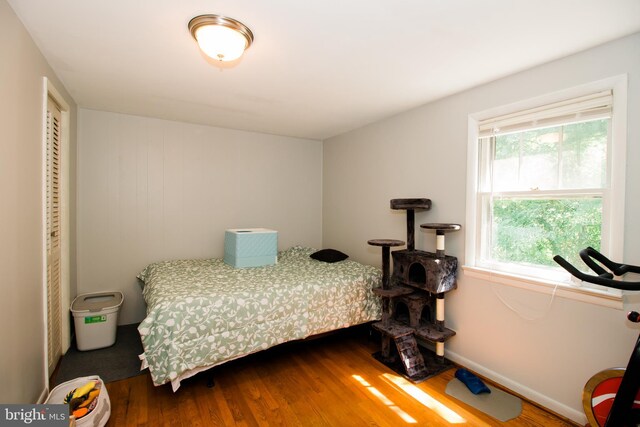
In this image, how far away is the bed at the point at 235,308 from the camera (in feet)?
6.64

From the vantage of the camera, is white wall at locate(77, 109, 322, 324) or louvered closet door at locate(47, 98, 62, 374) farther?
white wall at locate(77, 109, 322, 324)

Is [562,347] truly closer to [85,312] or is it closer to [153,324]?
[153,324]

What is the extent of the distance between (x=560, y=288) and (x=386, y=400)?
4.60 ft

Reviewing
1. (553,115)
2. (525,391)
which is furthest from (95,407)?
(553,115)

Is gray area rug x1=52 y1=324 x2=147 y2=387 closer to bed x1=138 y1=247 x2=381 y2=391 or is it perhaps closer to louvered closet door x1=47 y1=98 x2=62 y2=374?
louvered closet door x1=47 y1=98 x2=62 y2=374

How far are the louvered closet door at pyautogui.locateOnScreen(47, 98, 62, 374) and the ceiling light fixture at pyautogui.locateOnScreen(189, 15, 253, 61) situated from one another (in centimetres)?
156

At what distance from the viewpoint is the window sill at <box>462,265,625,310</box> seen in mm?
1744

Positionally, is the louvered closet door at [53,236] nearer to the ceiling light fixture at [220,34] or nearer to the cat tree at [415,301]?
the ceiling light fixture at [220,34]

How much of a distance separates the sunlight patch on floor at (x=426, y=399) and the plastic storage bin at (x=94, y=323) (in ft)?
8.35

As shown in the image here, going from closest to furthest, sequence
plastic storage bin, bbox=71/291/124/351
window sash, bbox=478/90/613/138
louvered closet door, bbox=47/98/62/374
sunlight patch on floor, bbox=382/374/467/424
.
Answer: window sash, bbox=478/90/613/138 → sunlight patch on floor, bbox=382/374/467/424 → louvered closet door, bbox=47/98/62/374 → plastic storage bin, bbox=71/291/124/351

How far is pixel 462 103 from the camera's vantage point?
2557mm

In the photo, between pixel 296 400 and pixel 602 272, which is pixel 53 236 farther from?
pixel 602 272

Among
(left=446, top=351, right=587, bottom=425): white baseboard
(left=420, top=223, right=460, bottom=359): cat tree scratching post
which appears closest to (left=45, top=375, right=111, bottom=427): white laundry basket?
(left=420, top=223, right=460, bottom=359): cat tree scratching post

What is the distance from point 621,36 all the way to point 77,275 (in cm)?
478
